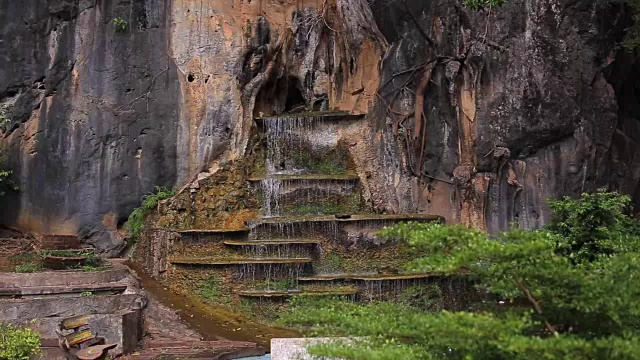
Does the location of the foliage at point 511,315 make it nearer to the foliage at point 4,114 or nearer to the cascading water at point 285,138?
the cascading water at point 285,138

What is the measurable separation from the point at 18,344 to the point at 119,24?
9644 millimetres

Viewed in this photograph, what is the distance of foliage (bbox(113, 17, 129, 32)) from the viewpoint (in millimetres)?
15938

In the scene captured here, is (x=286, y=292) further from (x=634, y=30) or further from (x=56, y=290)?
(x=634, y=30)

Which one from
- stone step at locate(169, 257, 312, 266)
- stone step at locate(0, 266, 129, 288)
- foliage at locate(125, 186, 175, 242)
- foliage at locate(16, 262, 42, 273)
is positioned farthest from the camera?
foliage at locate(125, 186, 175, 242)

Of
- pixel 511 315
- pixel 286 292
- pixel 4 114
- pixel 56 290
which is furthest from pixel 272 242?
pixel 511 315

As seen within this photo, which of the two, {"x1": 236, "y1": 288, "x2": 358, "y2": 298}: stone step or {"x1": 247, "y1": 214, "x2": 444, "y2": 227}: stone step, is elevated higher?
{"x1": 247, "y1": 214, "x2": 444, "y2": 227}: stone step

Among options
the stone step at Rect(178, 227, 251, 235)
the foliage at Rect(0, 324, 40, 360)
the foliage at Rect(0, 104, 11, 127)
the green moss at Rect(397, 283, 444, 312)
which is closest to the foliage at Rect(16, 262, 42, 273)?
the stone step at Rect(178, 227, 251, 235)

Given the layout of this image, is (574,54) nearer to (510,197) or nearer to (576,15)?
(576,15)

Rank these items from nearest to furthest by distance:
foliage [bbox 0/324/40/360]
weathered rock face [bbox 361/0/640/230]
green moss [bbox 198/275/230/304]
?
foliage [bbox 0/324/40/360] → green moss [bbox 198/275/230/304] → weathered rock face [bbox 361/0/640/230]

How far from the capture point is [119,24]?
15953 mm

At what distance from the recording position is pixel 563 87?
13.6 m

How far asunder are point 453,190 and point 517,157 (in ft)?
5.23

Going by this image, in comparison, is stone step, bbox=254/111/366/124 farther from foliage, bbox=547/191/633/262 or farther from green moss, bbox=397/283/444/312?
foliage, bbox=547/191/633/262

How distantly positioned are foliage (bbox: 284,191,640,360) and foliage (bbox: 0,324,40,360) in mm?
4688
